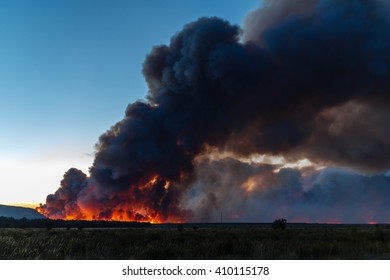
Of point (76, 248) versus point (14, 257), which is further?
point (76, 248)

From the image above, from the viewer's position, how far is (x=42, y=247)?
15586 mm

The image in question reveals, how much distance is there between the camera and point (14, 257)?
42.2 ft

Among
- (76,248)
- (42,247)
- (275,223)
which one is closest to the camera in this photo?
(42,247)

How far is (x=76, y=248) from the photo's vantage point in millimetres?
17031
